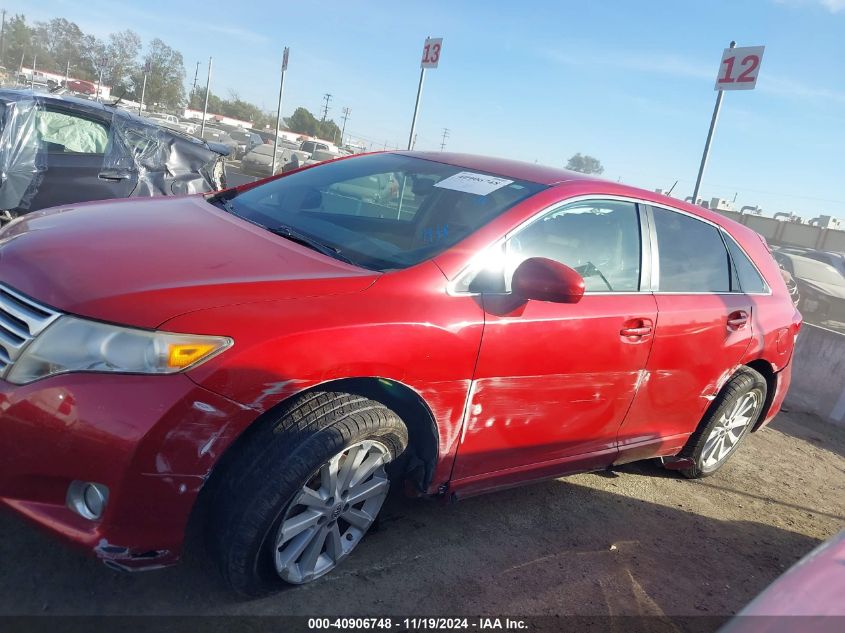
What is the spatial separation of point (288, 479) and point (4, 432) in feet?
2.87

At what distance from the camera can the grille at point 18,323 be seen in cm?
207

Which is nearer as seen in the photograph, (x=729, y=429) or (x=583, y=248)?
(x=583, y=248)

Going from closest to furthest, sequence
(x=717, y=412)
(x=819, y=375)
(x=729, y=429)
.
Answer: (x=717, y=412) < (x=729, y=429) < (x=819, y=375)

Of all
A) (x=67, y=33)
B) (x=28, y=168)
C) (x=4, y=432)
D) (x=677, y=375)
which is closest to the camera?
(x=4, y=432)

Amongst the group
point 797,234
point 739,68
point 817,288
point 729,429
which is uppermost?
point 739,68

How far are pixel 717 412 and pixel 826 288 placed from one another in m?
11.9

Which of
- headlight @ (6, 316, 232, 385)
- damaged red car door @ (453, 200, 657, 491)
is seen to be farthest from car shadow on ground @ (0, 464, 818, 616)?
headlight @ (6, 316, 232, 385)

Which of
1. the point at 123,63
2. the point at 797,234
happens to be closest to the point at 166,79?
the point at 123,63

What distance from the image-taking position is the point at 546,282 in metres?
2.61

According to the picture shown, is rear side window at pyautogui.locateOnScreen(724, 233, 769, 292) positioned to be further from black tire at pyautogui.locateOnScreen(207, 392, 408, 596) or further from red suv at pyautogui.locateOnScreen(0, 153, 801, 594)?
black tire at pyautogui.locateOnScreen(207, 392, 408, 596)

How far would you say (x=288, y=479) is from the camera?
2.25 m

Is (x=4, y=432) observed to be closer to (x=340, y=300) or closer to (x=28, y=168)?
(x=340, y=300)

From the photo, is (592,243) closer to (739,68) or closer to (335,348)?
(335,348)

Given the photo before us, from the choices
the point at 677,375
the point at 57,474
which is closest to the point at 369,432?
the point at 57,474
